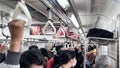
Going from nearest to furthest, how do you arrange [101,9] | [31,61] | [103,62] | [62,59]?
[31,61] → [62,59] → [103,62] → [101,9]

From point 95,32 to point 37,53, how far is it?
2628 millimetres

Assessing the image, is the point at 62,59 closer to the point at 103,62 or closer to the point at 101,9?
the point at 103,62

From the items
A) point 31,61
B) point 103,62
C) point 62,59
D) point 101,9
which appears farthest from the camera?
point 101,9

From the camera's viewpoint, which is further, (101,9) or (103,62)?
(101,9)

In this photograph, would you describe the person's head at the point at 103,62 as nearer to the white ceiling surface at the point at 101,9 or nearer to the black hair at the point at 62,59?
the black hair at the point at 62,59

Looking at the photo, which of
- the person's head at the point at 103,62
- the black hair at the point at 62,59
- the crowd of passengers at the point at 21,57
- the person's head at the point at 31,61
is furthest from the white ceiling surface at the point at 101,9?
the person's head at the point at 31,61

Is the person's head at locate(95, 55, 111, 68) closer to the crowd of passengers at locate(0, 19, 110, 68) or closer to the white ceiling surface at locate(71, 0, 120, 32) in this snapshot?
the crowd of passengers at locate(0, 19, 110, 68)

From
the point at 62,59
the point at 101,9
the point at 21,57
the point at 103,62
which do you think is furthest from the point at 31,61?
the point at 101,9

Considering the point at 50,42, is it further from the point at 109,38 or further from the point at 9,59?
the point at 9,59

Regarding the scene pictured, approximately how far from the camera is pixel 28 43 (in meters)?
6.30

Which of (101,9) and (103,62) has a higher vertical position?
(101,9)

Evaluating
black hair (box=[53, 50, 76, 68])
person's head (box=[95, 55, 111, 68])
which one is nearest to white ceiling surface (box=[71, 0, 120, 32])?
person's head (box=[95, 55, 111, 68])

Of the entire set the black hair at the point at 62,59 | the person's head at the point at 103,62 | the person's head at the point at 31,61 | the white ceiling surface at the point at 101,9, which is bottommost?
the person's head at the point at 103,62

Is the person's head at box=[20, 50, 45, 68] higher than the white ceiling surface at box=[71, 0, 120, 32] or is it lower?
lower
